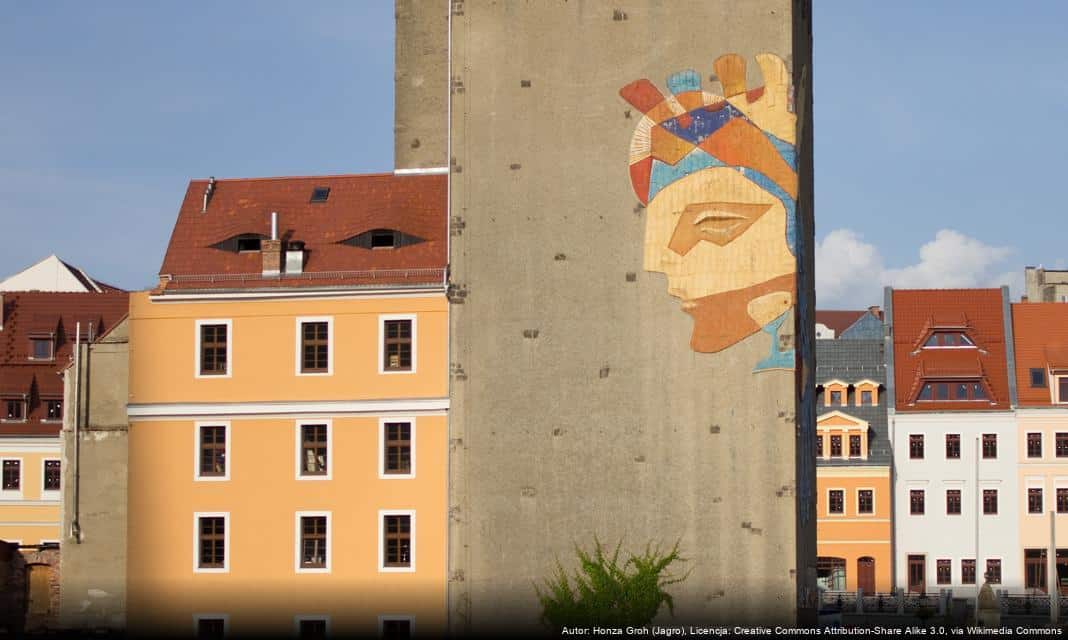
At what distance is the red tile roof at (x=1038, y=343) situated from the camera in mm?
88688

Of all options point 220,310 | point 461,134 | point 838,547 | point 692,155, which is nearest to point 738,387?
point 692,155

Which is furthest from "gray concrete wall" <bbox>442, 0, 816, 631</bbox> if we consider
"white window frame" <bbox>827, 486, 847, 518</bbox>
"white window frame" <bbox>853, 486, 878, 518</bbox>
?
"white window frame" <bbox>853, 486, 878, 518</bbox>

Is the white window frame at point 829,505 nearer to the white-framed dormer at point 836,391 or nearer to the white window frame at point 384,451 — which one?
the white-framed dormer at point 836,391

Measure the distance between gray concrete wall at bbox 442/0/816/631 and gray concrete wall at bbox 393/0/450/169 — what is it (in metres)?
5.70

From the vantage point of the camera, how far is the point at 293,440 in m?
53.4

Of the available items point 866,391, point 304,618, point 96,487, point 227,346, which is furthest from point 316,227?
point 866,391

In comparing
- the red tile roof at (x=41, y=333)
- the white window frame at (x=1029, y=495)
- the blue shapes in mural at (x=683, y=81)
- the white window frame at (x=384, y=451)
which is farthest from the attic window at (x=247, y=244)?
the white window frame at (x=1029, y=495)

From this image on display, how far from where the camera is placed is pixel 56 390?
82.4m

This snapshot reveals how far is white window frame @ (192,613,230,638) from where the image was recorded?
5275cm

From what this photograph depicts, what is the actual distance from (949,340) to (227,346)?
4723cm

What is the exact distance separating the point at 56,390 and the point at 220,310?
3071 cm

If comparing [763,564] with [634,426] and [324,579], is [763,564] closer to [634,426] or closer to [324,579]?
[634,426]

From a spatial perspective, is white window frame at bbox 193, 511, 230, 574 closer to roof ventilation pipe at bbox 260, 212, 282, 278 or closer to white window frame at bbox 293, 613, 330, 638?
white window frame at bbox 293, 613, 330, 638

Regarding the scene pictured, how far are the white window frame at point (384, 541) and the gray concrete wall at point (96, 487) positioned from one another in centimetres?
815
